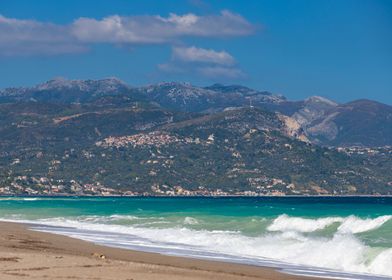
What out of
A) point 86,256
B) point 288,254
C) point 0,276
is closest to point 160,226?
point 288,254

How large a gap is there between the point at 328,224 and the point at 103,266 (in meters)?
32.2

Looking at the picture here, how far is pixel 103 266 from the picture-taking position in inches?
1175

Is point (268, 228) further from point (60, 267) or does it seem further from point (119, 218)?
point (60, 267)

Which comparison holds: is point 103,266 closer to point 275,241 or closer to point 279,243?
point 279,243

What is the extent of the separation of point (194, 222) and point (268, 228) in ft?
32.1

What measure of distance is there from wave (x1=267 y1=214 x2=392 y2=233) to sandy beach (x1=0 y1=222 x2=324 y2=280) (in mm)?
17970

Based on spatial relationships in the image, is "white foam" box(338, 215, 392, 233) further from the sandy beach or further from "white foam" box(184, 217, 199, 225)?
the sandy beach

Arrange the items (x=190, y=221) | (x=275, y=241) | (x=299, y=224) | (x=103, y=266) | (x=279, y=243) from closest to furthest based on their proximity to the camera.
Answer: (x=103, y=266) → (x=279, y=243) → (x=275, y=241) → (x=299, y=224) → (x=190, y=221)

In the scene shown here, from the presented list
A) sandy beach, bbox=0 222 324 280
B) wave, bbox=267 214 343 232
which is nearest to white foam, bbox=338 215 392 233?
wave, bbox=267 214 343 232

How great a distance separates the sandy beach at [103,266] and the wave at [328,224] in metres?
18.0

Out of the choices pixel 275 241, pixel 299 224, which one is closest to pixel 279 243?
pixel 275 241

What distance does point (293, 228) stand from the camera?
60.2 meters

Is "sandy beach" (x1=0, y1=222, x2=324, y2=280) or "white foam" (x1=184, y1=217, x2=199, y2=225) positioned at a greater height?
"white foam" (x1=184, y1=217, x2=199, y2=225)

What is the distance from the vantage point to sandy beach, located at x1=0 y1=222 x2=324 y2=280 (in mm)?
27125
